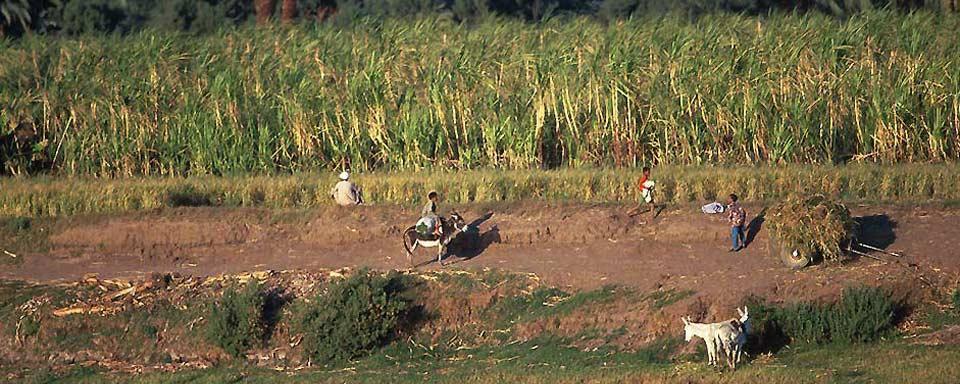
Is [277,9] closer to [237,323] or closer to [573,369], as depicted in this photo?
[237,323]

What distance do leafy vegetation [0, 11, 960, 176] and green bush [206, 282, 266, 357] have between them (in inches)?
268

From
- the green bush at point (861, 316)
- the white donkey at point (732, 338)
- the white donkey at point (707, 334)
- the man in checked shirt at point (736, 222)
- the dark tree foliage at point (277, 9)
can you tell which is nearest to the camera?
the white donkey at point (732, 338)

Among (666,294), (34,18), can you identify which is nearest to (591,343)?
(666,294)

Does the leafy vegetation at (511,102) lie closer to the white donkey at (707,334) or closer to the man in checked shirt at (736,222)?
the man in checked shirt at (736,222)

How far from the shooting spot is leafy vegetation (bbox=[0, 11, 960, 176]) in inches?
926

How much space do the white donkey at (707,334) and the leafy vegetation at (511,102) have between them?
793 cm

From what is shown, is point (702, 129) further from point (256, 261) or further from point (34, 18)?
point (34, 18)

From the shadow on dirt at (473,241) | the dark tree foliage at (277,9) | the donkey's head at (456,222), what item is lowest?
the dark tree foliage at (277,9)

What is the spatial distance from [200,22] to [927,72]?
117ft

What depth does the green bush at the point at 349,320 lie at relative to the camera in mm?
17188

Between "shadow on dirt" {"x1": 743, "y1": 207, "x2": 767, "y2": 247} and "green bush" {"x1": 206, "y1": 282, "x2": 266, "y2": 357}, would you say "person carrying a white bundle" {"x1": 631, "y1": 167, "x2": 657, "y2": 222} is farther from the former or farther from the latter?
"green bush" {"x1": 206, "y1": 282, "x2": 266, "y2": 357}

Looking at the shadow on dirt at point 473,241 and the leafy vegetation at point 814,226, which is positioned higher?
the leafy vegetation at point 814,226

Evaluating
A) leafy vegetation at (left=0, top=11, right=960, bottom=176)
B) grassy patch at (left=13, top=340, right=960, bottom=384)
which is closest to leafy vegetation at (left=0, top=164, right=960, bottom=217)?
leafy vegetation at (left=0, top=11, right=960, bottom=176)

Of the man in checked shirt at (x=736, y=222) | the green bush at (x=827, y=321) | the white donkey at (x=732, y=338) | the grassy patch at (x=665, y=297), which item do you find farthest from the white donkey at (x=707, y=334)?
the man in checked shirt at (x=736, y=222)
